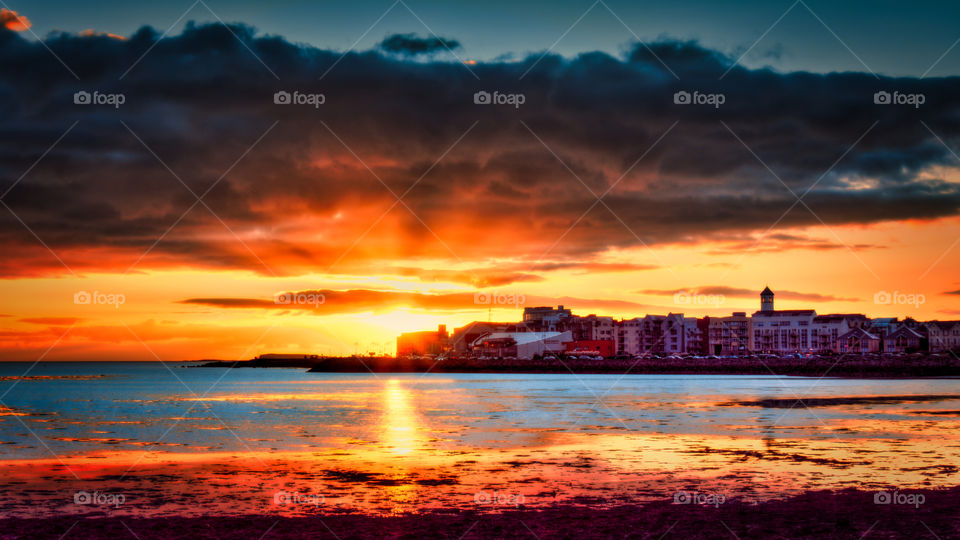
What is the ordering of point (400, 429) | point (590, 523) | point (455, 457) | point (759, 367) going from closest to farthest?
point (590, 523)
point (455, 457)
point (400, 429)
point (759, 367)

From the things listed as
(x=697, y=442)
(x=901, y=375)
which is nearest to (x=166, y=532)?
(x=697, y=442)

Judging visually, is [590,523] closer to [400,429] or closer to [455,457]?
[455,457]

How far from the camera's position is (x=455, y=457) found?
3138 cm

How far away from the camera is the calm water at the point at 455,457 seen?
22.9 meters

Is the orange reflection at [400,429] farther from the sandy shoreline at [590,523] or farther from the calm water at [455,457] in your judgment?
the sandy shoreline at [590,523]

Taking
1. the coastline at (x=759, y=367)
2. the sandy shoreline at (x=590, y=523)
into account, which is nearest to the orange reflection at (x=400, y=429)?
the sandy shoreline at (x=590, y=523)

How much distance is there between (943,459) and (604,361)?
→ 159306 millimetres

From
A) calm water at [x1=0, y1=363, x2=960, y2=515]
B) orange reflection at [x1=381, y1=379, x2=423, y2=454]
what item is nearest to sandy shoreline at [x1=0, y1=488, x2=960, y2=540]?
calm water at [x1=0, y1=363, x2=960, y2=515]

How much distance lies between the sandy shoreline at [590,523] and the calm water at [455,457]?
126cm

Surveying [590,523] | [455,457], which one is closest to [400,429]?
[455,457]

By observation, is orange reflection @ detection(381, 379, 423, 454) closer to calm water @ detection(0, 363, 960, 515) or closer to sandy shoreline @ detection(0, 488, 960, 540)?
calm water @ detection(0, 363, 960, 515)

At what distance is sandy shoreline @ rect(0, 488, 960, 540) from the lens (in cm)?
1783

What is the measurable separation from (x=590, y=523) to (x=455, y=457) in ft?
43.1

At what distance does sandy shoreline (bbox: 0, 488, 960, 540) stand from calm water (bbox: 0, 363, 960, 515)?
126cm
